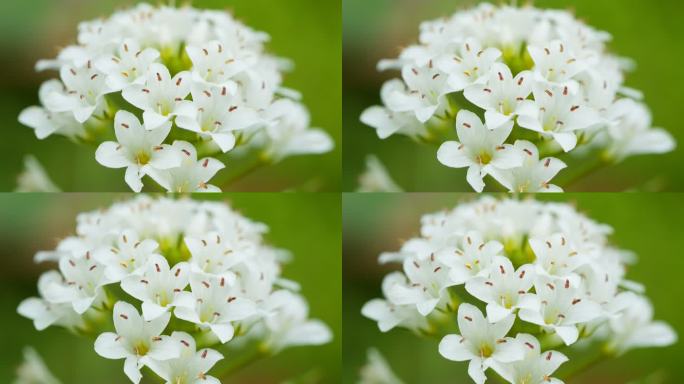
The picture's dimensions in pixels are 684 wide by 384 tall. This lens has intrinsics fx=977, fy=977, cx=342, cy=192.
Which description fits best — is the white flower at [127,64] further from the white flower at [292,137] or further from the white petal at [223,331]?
the white petal at [223,331]

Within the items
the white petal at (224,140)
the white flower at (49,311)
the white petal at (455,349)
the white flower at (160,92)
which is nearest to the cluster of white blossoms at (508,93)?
the white petal at (455,349)

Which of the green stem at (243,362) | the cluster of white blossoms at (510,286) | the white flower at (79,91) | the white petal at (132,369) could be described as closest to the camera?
the white petal at (132,369)

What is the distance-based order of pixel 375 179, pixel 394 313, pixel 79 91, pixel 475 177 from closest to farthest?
pixel 475 177, pixel 79 91, pixel 394 313, pixel 375 179

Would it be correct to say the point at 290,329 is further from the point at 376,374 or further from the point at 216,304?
the point at 216,304

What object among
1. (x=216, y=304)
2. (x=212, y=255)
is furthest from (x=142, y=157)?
(x=216, y=304)

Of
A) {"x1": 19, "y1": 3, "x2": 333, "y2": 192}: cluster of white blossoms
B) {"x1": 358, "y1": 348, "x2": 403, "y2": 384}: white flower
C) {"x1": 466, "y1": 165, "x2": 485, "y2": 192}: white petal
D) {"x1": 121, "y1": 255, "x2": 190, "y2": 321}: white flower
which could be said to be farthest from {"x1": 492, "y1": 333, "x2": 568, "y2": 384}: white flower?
{"x1": 358, "y1": 348, "x2": 403, "y2": 384}: white flower

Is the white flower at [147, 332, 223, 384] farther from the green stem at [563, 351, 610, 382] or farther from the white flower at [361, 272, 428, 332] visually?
the green stem at [563, 351, 610, 382]
